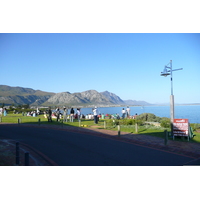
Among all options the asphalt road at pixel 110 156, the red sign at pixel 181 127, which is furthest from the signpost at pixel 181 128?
the asphalt road at pixel 110 156

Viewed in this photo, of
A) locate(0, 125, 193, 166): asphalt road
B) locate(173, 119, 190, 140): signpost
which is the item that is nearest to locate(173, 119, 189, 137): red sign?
locate(173, 119, 190, 140): signpost

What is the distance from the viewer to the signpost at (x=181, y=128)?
11777mm

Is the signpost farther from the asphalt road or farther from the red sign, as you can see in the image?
the asphalt road

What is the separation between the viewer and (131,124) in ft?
63.8

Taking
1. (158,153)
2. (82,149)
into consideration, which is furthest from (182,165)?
(82,149)

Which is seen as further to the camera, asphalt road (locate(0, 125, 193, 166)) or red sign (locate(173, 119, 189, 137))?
red sign (locate(173, 119, 189, 137))

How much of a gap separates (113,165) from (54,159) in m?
2.22

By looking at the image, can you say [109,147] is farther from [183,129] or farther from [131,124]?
[131,124]

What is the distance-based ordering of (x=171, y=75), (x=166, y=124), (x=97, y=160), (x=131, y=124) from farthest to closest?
(x=131, y=124)
(x=166, y=124)
(x=171, y=75)
(x=97, y=160)

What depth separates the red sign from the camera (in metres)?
11.8

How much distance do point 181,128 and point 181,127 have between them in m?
0.07

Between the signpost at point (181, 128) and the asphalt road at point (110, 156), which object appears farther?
the signpost at point (181, 128)

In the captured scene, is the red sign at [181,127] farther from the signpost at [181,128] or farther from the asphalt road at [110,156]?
the asphalt road at [110,156]

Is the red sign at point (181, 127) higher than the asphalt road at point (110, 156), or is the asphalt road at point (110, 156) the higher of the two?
the red sign at point (181, 127)
